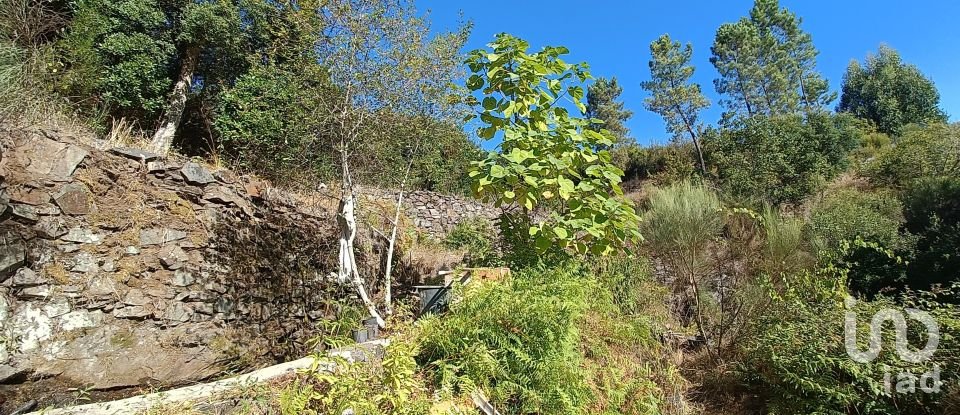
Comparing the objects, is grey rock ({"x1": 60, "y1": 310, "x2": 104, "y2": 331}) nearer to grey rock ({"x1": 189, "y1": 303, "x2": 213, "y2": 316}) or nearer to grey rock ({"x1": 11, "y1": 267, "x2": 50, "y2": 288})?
grey rock ({"x1": 11, "y1": 267, "x2": 50, "y2": 288})

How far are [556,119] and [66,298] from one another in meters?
3.77

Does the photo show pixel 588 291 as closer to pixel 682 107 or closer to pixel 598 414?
pixel 598 414

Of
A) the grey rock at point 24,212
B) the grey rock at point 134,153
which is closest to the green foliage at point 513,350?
the grey rock at point 24,212

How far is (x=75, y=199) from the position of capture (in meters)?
3.60

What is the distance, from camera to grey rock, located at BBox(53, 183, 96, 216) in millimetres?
3527

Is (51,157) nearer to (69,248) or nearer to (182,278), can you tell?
(69,248)

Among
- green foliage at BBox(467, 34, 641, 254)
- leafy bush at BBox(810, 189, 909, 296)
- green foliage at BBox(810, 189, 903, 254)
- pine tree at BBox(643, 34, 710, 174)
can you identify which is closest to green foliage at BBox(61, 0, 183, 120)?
green foliage at BBox(467, 34, 641, 254)

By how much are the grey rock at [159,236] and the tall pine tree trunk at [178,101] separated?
254 cm

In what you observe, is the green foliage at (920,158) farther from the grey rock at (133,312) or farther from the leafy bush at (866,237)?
the grey rock at (133,312)

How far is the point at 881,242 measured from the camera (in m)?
4.50

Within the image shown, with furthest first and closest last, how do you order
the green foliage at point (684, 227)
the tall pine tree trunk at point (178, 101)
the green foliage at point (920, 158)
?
1. the green foliage at point (920, 158)
2. the tall pine tree trunk at point (178, 101)
3. the green foliage at point (684, 227)

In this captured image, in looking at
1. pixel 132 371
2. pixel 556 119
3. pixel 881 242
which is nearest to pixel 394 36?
pixel 556 119

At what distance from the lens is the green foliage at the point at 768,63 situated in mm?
18078

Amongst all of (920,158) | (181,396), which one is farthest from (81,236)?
(920,158)
